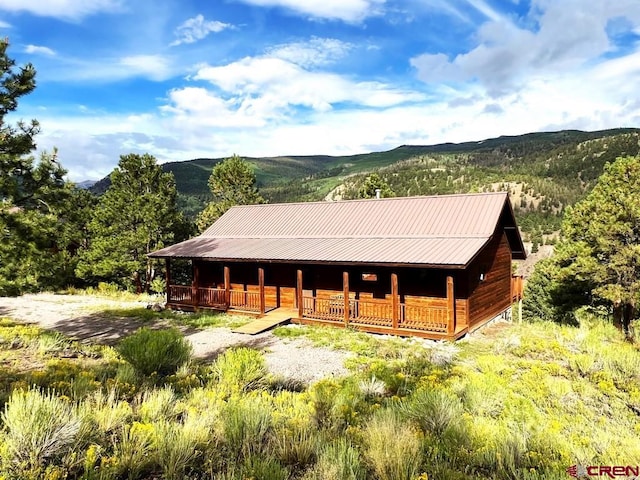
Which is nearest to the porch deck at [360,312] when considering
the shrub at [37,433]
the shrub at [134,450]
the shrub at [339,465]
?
the shrub at [339,465]

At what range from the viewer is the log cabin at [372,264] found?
1382 centimetres

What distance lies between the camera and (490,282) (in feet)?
53.6

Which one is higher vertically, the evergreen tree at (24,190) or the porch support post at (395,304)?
the evergreen tree at (24,190)

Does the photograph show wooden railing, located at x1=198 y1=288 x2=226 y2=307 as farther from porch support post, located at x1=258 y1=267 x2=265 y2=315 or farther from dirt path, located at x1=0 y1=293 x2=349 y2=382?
dirt path, located at x1=0 y1=293 x2=349 y2=382

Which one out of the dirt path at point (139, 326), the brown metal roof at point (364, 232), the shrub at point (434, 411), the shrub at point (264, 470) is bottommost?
the dirt path at point (139, 326)

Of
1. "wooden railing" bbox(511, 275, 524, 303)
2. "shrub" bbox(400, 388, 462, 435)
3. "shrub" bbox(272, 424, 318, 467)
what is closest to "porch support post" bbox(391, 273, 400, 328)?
"shrub" bbox(400, 388, 462, 435)

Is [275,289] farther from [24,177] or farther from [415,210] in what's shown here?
[24,177]

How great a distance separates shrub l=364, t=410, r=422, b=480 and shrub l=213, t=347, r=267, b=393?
9.96 feet

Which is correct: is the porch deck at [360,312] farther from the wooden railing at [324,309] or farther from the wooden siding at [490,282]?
the wooden siding at [490,282]

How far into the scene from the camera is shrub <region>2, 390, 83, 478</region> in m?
3.70

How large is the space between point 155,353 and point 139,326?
334 inches

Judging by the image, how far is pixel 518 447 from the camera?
426 centimetres

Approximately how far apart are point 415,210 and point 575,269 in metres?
9.76

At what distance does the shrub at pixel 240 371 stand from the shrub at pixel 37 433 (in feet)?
9.15
